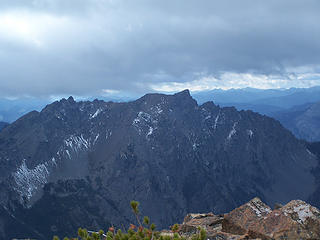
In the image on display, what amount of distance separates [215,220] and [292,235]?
849 centimetres

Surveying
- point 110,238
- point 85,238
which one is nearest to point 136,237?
point 110,238

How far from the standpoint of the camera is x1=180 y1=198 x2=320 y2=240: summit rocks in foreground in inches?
647

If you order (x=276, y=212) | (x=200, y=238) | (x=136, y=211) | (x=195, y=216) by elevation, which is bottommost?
(x=195, y=216)

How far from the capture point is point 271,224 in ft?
58.0

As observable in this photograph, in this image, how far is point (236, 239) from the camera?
17625mm

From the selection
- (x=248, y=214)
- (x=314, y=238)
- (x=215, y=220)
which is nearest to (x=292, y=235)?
(x=314, y=238)

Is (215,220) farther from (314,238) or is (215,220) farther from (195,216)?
(314,238)

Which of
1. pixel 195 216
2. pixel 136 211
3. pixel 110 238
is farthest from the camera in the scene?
pixel 195 216

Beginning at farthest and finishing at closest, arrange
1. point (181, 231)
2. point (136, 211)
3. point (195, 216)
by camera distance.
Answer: point (195, 216), point (181, 231), point (136, 211)

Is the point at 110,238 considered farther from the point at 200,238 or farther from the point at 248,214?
the point at 248,214

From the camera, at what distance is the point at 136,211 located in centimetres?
1326

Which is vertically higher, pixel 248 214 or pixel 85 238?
pixel 85 238

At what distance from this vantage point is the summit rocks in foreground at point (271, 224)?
16.4 metres

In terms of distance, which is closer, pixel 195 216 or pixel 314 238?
pixel 314 238
